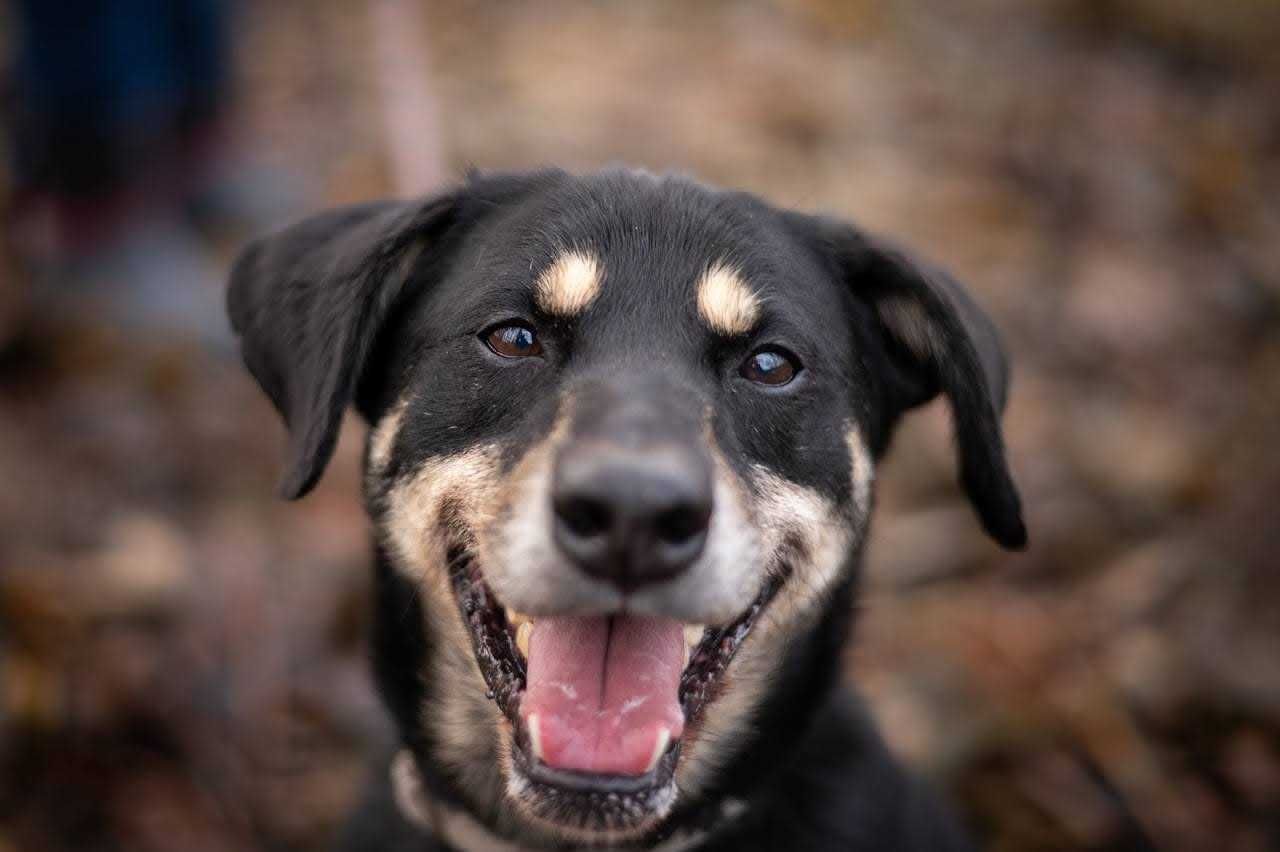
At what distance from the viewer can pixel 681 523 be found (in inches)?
84.3

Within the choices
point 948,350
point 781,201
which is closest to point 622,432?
point 948,350

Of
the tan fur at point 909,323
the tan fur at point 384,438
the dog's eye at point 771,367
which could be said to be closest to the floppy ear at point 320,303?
the tan fur at point 384,438

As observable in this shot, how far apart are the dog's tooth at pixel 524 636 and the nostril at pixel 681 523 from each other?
481mm

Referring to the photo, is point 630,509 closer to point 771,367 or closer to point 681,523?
point 681,523

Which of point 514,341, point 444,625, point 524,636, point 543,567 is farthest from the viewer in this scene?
point 444,625

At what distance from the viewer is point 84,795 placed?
3609 millimetres

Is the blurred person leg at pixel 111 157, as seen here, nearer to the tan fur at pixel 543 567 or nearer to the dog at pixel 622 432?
the dog at pixel 622 432

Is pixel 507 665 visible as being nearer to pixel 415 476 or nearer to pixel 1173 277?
pixel 415 476

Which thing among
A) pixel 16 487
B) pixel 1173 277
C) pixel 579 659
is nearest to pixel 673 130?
pixel 1173 277

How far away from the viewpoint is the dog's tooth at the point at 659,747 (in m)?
2.37

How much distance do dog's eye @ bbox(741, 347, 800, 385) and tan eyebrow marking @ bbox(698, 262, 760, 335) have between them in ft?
0.25

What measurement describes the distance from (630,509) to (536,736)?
0.57m

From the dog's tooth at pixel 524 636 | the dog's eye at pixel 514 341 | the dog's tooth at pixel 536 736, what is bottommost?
the dog's tooth at pixel 536 736

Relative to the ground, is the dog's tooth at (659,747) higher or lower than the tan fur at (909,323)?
lower
